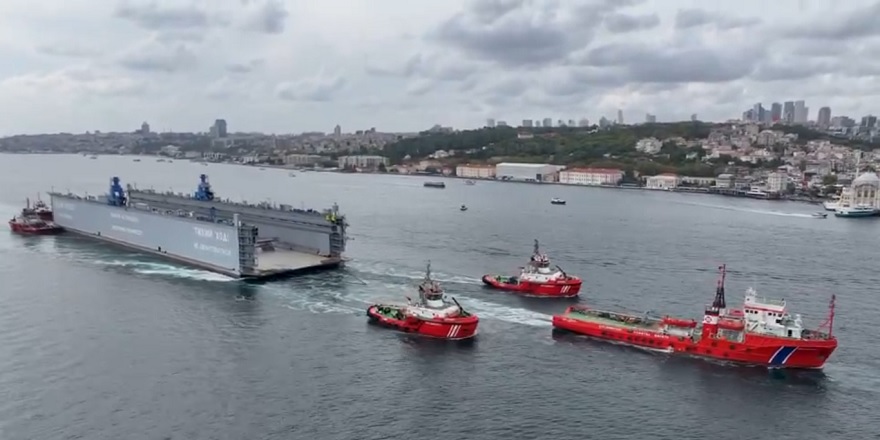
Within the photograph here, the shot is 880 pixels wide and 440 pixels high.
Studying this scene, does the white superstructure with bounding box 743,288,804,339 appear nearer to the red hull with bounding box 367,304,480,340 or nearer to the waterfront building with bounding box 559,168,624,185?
the red hull with bounding box 367,304,480,340

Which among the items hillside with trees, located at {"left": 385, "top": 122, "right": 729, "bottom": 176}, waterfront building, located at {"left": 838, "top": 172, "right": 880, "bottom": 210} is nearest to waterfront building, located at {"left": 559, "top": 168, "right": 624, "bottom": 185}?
hillside with trees, located at {"left": 385, "top": 122, "right": 729, "bottom": 176}

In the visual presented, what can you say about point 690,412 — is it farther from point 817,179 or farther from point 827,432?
point 817,179

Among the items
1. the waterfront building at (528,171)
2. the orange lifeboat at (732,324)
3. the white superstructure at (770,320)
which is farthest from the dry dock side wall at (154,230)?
the waterfront building at (528,171)

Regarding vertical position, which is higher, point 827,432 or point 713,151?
point 713,151

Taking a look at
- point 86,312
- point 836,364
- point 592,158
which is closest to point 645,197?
point 592,158

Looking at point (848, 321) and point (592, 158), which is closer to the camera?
point (848, 321)

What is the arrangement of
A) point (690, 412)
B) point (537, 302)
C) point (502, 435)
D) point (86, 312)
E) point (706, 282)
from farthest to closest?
point (706, 282) → point (537, 302) → point (86, 312) → point (690, 412) → point (502, 435)
